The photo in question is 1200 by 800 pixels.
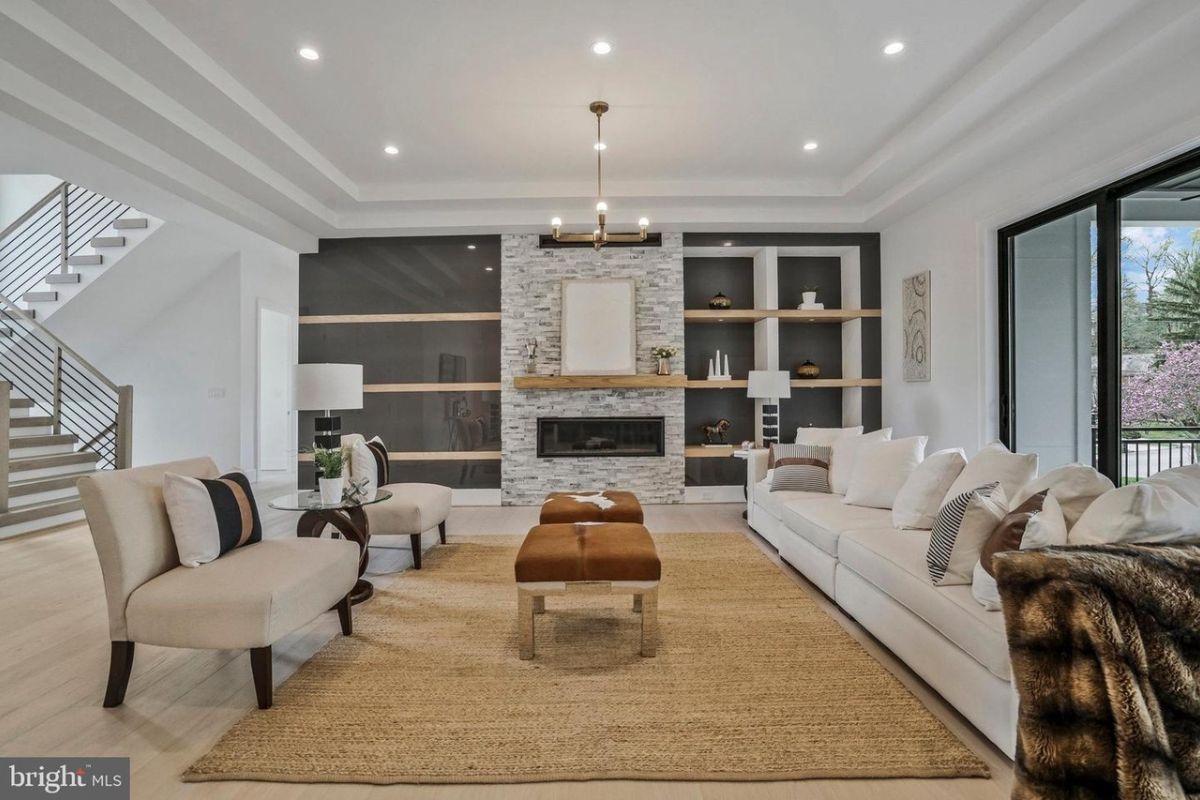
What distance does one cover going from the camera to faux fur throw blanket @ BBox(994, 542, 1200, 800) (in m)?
1.11

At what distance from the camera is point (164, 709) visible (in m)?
2.07

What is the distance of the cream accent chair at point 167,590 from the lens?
2.01m

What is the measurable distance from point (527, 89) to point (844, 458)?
3.23 meters

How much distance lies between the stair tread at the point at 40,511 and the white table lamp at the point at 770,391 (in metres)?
5.68

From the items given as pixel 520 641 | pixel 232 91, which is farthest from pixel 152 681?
pixel 232 91

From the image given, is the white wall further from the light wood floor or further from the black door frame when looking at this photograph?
the black door frame

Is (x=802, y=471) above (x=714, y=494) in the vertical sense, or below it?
above

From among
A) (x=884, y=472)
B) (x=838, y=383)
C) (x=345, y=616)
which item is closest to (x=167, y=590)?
(x=345, y=616)

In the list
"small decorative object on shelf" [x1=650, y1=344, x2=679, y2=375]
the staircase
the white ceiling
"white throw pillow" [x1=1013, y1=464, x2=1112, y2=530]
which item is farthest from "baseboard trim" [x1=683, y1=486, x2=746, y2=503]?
the staircase

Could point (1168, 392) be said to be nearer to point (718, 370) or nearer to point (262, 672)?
point (718, 370)

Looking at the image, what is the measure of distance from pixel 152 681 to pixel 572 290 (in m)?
4.50

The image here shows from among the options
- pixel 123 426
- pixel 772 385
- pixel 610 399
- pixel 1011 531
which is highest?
pixel 772 385

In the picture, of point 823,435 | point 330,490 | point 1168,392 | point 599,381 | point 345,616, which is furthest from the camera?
point 599,381

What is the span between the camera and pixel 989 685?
180 centimetres
